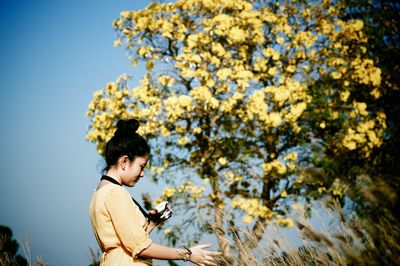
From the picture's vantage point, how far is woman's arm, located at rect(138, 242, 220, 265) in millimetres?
1663

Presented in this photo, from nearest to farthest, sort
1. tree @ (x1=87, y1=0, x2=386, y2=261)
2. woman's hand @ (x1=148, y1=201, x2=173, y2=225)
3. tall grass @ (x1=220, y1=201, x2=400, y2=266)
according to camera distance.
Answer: tall grass @ (x1=220, y1=201, x2=400, y2=266) → woman's hand @ (x1=148, y1=201, x2=173, y2=225) → tree @ (x1=87, y1=0, x2=386, y2=261)

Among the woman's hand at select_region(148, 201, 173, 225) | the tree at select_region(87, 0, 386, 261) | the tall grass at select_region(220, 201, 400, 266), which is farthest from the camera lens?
the tree at select_region(87, 0, 386, 261)

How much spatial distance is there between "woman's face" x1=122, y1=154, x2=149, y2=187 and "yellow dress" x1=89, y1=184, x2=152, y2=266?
0.16 meters

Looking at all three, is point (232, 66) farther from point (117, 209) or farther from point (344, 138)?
point (117, 209)

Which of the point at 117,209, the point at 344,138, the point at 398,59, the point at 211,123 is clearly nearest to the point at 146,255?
the point at 117,209

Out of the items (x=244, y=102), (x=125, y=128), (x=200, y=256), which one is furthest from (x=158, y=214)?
(x=244, y=102)

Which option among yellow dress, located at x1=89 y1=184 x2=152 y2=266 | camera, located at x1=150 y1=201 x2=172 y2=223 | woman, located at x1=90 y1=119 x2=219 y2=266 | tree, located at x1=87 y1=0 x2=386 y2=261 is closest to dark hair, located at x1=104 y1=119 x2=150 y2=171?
woman, located at x1=90 y1=119 x2=219 y2=266

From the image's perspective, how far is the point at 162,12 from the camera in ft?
23.7

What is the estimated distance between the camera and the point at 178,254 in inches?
66.6

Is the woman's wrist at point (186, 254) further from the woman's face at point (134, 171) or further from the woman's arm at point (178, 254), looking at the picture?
the woman's face at point (134, 171)

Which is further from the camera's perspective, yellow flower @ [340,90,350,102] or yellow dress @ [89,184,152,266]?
yellow flower @ [340,90,350,102]

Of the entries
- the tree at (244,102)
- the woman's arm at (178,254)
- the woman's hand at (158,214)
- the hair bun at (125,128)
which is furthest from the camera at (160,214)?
the tree at (244,102)

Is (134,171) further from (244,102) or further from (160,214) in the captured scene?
(244,102)

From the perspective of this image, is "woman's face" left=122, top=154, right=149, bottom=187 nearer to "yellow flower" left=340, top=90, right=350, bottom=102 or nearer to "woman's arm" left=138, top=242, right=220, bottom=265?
"woman's arm" left=138, top=242, right=220, bottom=265
